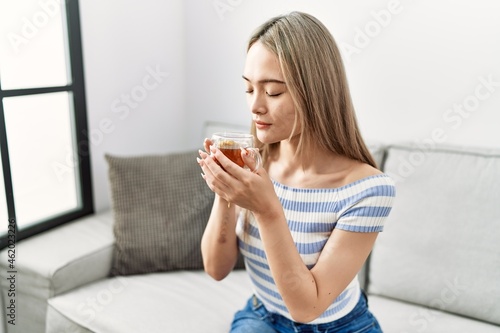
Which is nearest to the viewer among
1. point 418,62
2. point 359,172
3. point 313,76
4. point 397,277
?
point 313,76

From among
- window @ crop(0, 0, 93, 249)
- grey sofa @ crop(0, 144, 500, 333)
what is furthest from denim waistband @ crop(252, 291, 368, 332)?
window @ crop(0, 0, 93, 249)

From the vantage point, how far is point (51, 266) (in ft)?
5.08

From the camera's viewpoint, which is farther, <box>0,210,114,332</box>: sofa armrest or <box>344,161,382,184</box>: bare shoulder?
<box>0,210,114,332</box>: sofa armrest

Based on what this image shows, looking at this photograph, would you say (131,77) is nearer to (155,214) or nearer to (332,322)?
(155,214)

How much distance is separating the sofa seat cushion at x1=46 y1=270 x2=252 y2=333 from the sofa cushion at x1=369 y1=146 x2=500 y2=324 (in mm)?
541

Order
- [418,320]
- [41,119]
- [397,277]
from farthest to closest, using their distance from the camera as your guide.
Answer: [41,119] < [397,277] < [418,320]

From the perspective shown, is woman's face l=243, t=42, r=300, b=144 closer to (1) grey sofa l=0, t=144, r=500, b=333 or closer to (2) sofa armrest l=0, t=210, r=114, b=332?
(1) grey sofa l=0, t=144, r=500, b=333

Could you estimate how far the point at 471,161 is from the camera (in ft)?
5.08

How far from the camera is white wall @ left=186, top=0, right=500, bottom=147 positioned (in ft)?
5.34

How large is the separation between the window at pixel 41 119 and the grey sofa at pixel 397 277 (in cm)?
20

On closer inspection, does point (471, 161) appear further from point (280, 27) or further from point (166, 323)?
point (166, 323)

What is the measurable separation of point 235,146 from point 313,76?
0.79ft

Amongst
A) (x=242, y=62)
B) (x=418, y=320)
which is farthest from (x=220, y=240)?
(x=242, y=62)

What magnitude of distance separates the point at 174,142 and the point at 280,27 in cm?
148
